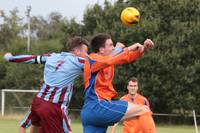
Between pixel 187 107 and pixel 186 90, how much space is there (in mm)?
1196

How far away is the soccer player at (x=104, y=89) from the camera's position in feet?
24.1

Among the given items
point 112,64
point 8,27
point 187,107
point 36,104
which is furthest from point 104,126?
point 8,27

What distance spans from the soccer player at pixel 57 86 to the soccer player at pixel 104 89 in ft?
2.88

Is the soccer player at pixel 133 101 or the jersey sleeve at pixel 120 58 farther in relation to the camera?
the soccer player at pixel 133 101

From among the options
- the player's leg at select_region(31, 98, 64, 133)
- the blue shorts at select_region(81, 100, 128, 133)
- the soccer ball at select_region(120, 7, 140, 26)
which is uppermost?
the soccer ball at select_region(120, 7, 140, 26)

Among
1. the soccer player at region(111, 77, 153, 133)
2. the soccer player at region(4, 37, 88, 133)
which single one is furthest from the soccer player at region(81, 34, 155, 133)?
the soccer player at region(111, 77, 153, 133)

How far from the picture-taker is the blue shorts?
7.40m

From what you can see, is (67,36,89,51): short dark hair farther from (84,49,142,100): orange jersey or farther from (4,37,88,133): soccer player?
(84,49,142,100): orange jersey

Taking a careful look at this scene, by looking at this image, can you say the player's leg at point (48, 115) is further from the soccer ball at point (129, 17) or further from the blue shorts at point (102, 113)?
the soccer ball at point (129, 17)

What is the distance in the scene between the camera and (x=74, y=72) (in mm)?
8609

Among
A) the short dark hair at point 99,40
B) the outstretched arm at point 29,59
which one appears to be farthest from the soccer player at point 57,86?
the short dark hair at point 99,40

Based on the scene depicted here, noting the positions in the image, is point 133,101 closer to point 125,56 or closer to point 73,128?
point 125,56

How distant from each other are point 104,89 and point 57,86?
4.15 feet

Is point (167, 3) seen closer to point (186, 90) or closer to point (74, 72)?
point (186, 90)
